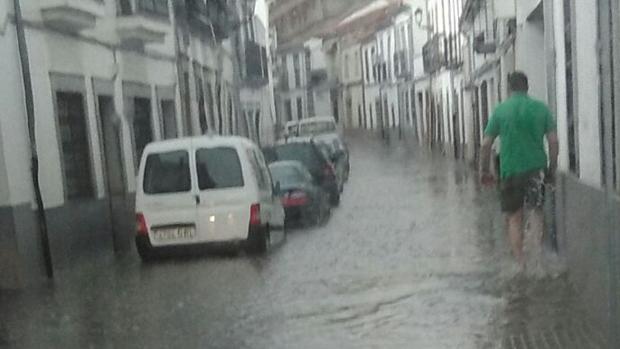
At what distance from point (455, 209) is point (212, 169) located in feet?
25.0

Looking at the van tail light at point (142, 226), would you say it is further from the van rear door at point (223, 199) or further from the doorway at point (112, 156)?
the doorway at point (112, 156)

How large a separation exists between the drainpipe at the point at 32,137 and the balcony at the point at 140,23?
497 cm

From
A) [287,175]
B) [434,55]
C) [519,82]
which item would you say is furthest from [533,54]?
[434,55]

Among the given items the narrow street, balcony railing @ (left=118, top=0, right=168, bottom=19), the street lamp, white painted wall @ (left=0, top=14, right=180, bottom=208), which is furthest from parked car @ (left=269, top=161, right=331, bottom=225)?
the street lamp

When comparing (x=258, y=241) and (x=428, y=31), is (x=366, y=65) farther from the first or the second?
(x=258, y=241)

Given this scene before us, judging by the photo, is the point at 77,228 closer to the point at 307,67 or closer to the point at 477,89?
the point at 477,89

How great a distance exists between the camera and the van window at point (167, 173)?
14281 mm

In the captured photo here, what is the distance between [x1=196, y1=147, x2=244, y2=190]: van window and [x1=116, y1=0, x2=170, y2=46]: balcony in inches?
224

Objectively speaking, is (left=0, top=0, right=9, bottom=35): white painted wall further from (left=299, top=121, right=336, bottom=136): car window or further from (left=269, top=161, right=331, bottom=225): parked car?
(left=299, top=121, right=336, bottom=136): car window

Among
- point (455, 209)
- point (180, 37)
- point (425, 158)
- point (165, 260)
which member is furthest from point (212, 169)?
point (425, 158)

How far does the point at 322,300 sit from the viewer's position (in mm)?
10719

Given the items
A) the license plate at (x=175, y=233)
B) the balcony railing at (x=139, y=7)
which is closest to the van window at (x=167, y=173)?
the license plate at (x=175, y=233)

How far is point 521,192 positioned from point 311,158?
1234cm

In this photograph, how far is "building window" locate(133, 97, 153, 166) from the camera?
69.5 ft
